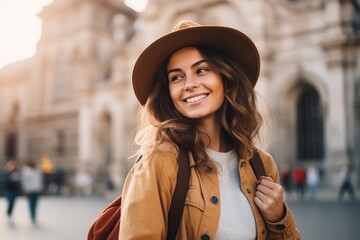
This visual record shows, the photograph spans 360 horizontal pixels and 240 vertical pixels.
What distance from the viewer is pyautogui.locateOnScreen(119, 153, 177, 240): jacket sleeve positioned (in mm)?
1578

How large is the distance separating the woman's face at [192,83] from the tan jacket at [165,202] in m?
0.28

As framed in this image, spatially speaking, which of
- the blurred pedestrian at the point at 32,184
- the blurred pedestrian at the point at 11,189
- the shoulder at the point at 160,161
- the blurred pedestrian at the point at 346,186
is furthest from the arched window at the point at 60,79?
the shoulder at the point at 160,161

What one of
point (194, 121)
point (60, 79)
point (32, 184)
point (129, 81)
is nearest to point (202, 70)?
point (194, 121)

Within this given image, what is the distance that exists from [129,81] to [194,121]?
1000 inches

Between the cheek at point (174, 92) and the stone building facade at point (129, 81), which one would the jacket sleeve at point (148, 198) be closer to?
the cheek at point (174, 92)

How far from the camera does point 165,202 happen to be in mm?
1683

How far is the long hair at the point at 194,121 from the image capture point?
6.19ft

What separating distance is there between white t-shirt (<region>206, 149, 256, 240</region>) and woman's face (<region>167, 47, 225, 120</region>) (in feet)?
0.75

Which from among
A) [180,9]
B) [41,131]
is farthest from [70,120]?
[180,9]

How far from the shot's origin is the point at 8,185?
12078mm

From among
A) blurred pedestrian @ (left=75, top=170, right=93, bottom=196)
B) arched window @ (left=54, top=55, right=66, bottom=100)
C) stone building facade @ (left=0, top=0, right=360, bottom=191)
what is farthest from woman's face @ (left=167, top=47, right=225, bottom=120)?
arched window @ (left=54, top=55, right=66, bottom=100)

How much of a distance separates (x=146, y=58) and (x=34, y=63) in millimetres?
38905

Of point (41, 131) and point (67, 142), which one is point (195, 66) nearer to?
point (67, 142)

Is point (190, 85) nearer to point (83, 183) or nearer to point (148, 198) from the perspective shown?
point (148, 198)
